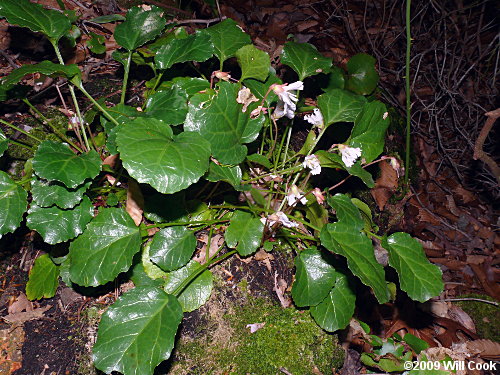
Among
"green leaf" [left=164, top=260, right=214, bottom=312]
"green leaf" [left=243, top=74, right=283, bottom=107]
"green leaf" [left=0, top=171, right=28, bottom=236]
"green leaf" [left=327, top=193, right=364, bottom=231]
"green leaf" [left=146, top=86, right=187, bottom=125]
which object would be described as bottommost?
"green leaf" [left=164, top=260, right=214, bottom=312]

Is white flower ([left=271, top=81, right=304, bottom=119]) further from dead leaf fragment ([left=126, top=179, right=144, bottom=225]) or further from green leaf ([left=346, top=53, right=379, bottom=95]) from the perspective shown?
green leaf ([left=346, top=53, right=379, bottom=95])

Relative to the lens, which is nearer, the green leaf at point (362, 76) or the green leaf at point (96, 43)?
the green leaf at point (96, 43)

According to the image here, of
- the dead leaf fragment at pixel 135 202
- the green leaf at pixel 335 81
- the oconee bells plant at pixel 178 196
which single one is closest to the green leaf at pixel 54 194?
the oconee bells plant at pixel 178 196

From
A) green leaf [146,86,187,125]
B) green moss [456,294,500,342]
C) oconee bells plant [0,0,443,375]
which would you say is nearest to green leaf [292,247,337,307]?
oconee bells plant [0,0,443,375]

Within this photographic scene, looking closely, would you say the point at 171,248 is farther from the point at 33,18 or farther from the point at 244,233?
the point at 33,18

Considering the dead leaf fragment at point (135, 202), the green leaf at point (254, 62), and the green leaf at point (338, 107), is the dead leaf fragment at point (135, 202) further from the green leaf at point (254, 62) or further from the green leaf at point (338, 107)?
the green leaf at point (338, 107)

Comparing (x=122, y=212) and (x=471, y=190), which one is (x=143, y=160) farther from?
(x=471, y=190)
